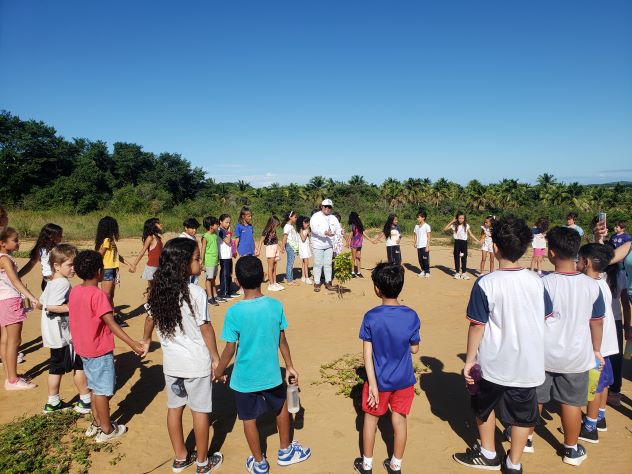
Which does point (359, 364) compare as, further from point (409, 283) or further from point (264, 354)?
point (409, 283)

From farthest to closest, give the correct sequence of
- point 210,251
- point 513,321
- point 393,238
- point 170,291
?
point 393,238
point 210,251
point 170,291
point 513,321

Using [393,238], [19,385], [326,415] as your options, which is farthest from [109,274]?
[393,238]

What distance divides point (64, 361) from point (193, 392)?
1.81m

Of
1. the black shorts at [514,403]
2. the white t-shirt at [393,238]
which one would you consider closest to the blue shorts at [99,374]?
the black shorts at [514,403]

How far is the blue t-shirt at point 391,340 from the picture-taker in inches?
110

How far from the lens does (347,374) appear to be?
15.8ft

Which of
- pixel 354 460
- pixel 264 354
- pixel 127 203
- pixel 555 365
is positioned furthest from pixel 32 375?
pixel 127 203

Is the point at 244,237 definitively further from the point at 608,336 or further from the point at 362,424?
the point at 608,336

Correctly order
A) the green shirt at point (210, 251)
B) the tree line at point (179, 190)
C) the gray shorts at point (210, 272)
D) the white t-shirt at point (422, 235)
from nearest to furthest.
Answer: the green shirt at point (210, 251) < the gray shorts at point (210, 272) < the white t-shirt at point (422, 235) < the tree line at point (179, 190)

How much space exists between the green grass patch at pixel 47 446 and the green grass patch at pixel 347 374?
236 cm

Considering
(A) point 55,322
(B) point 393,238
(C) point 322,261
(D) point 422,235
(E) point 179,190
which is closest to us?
(A) point 55,322

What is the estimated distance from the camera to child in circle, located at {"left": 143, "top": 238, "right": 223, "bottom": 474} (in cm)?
291

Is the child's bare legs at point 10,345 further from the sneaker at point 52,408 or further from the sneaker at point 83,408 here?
the sneaker at point 83,408

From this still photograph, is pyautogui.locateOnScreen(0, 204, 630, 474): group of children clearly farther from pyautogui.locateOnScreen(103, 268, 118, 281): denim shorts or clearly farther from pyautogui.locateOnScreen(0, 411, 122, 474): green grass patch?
pyautogui.locateOnScreen(103, 268, 118, 281): denim shorts
